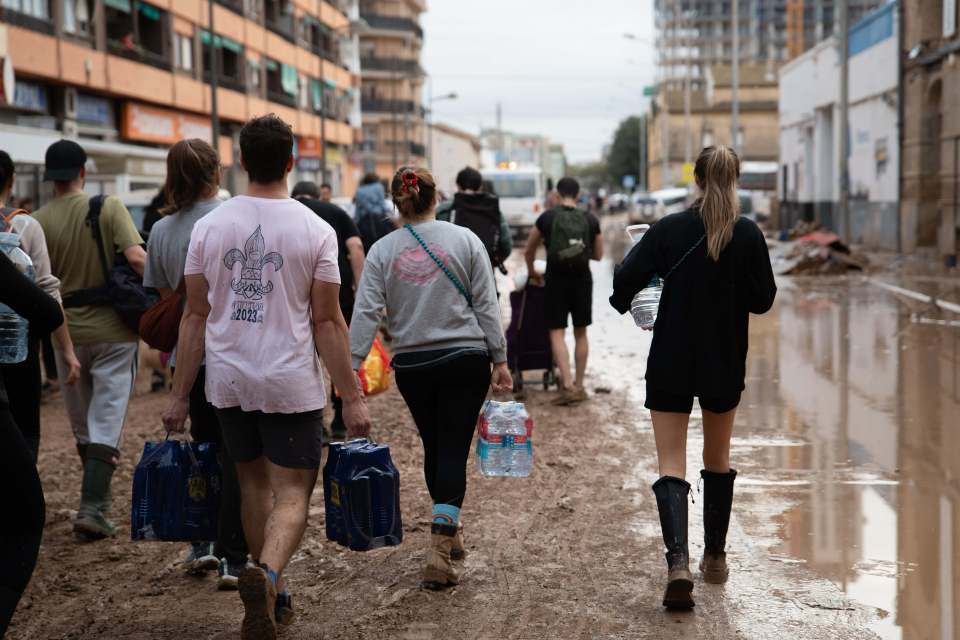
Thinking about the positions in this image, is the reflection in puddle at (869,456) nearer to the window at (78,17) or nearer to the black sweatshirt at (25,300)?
the black sweatshirt at (25,300)

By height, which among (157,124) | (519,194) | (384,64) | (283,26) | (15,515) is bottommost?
(15,515)

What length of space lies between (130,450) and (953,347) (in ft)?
29.4

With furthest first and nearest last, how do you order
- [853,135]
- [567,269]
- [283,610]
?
[853,135] → [567,269] → [283,610]

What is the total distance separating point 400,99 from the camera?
9306 centimetres

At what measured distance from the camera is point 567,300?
1079cm

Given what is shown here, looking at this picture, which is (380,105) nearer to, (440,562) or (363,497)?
(440,562)

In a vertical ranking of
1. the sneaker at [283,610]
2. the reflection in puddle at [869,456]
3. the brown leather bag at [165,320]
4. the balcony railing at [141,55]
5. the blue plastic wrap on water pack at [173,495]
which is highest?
the balcony railing at [141,55]

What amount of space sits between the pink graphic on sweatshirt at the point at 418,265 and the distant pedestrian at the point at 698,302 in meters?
0.81

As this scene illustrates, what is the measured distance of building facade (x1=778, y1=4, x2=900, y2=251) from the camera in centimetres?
3406

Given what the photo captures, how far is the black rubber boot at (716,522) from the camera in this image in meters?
5.60

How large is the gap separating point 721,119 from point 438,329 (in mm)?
102045

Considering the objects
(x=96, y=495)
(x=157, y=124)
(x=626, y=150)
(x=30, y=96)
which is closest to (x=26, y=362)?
(x=96, y=495)

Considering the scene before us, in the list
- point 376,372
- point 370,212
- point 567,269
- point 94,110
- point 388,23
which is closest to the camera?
point 376,372

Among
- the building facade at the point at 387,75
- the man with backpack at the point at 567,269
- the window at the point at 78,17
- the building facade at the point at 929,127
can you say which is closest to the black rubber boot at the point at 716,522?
the man with backpack at the point at 567,269
